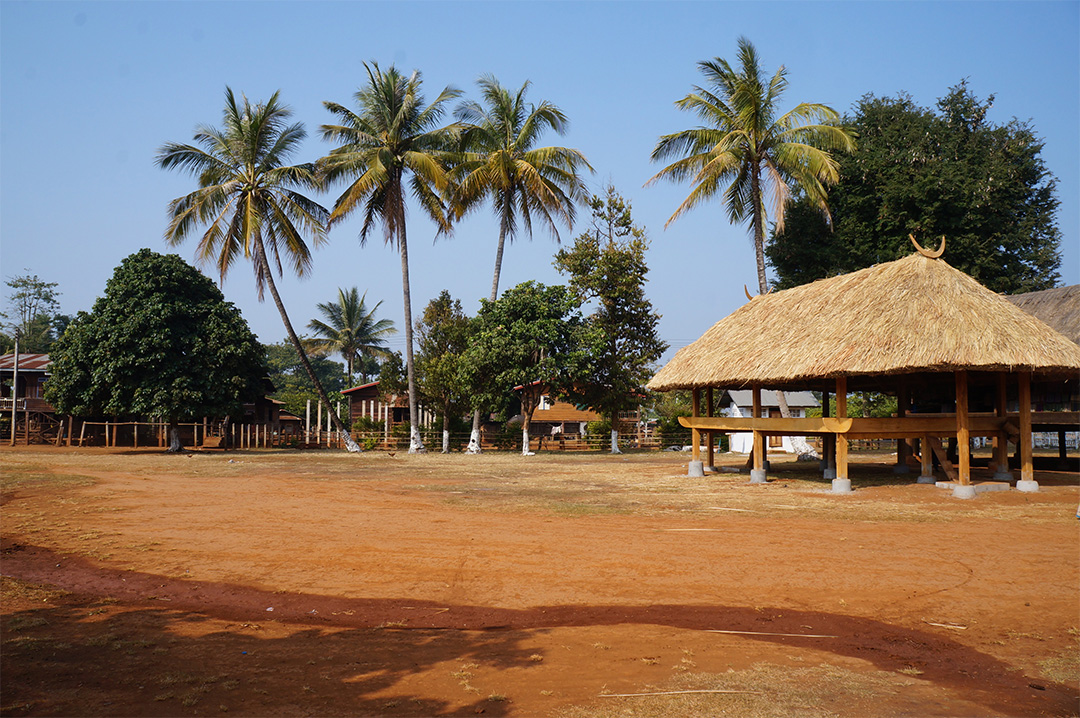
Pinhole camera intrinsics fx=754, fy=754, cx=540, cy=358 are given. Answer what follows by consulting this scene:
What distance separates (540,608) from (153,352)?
2741cm

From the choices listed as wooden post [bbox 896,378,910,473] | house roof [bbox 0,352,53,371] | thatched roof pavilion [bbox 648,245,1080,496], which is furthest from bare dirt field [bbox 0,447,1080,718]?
house roof [bbox 0,352,53,371]

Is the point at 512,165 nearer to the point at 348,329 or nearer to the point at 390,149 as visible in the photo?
the point at 390,149

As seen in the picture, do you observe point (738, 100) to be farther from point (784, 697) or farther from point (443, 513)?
point (784, 697)

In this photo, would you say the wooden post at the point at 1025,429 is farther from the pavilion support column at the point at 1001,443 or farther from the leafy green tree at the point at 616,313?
the leafy green tree at the point at 616,313

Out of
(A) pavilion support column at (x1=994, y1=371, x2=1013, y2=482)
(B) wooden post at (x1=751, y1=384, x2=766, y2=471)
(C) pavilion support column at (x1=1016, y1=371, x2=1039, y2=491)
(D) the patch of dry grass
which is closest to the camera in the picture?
(D) the patch of dry grass

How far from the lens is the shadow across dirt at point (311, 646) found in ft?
A: 14.6

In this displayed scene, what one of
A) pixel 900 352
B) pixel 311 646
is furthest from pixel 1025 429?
pixel 311 646

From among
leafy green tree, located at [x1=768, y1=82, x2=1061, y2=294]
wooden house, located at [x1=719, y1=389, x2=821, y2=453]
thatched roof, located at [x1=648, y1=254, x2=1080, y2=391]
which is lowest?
wooden house, located at [x1=719, y1=389, x2=821, y2=453]

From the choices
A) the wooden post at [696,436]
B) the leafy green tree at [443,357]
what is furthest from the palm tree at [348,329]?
the wooden post at [696,436]

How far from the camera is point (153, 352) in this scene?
2938cm

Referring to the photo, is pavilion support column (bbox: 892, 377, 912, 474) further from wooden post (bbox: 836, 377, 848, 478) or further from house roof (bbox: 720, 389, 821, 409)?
house roof (bbox: 720, 389, 821, 409)

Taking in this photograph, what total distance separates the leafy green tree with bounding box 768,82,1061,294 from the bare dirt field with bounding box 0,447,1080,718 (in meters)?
19.1

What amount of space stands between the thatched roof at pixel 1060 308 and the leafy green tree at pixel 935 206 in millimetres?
6696

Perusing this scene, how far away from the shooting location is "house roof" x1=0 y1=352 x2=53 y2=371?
39.0 metres
